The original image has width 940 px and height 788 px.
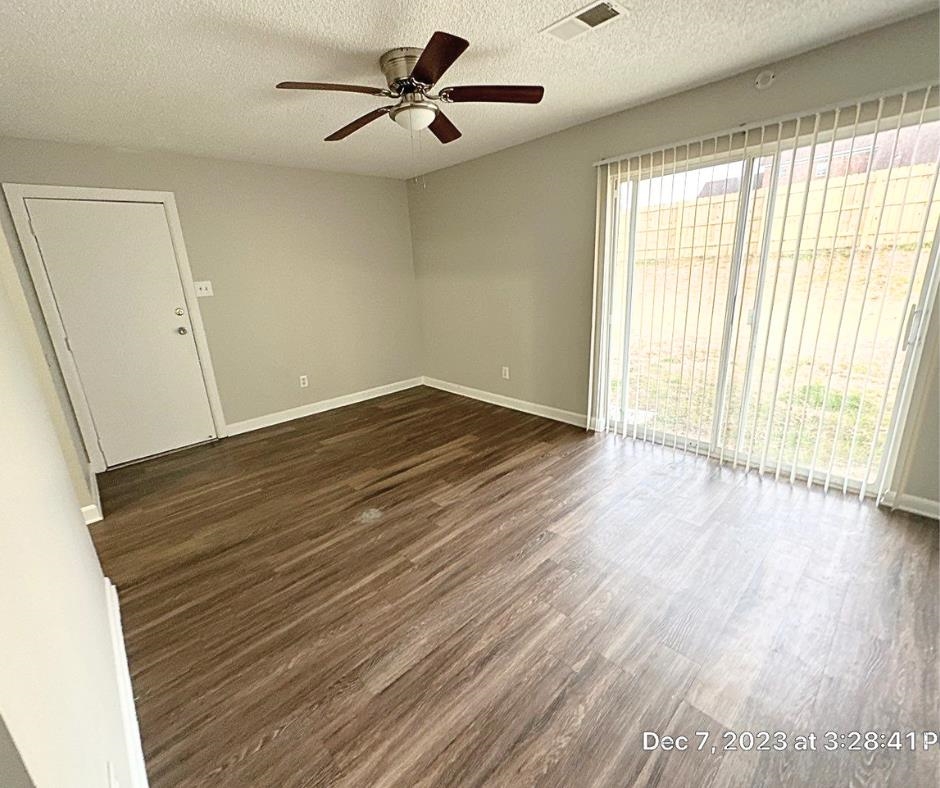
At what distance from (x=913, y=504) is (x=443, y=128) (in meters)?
3.27

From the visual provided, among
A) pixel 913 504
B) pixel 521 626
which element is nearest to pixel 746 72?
pixel 913 504

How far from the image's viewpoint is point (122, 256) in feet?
10.7

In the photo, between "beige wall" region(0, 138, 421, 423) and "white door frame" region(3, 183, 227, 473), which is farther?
"beige wall" region(0, 138, 421, 423)

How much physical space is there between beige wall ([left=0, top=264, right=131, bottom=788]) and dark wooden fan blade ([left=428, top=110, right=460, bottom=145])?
1.99 metres

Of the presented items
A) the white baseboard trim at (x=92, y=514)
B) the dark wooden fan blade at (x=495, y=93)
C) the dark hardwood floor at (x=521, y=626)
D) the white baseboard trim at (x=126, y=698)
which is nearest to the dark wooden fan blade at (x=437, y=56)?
the dark wooden fan blade at (x=495, y=93)

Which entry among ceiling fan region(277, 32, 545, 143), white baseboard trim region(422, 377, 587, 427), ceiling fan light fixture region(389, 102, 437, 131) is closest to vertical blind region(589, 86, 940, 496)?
white baseboard trim region(422, 377, 587, 427)

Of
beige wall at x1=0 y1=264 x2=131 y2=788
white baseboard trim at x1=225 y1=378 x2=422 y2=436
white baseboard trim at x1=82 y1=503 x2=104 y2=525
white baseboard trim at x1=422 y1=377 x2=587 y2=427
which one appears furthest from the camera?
white baseboard trim at x1=225 y1=378 x2=422 y2=436

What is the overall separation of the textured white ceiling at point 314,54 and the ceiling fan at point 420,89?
9 centimetres

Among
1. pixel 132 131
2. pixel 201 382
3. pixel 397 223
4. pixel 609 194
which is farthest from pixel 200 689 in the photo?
pixel 397 223

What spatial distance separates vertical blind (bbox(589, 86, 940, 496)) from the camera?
6.93 feet

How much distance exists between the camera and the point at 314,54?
1974mm

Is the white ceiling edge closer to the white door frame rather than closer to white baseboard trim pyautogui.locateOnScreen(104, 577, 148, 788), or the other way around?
the white door frame

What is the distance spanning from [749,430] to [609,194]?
1.92 metres

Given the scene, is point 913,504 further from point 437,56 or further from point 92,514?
point 92,514
